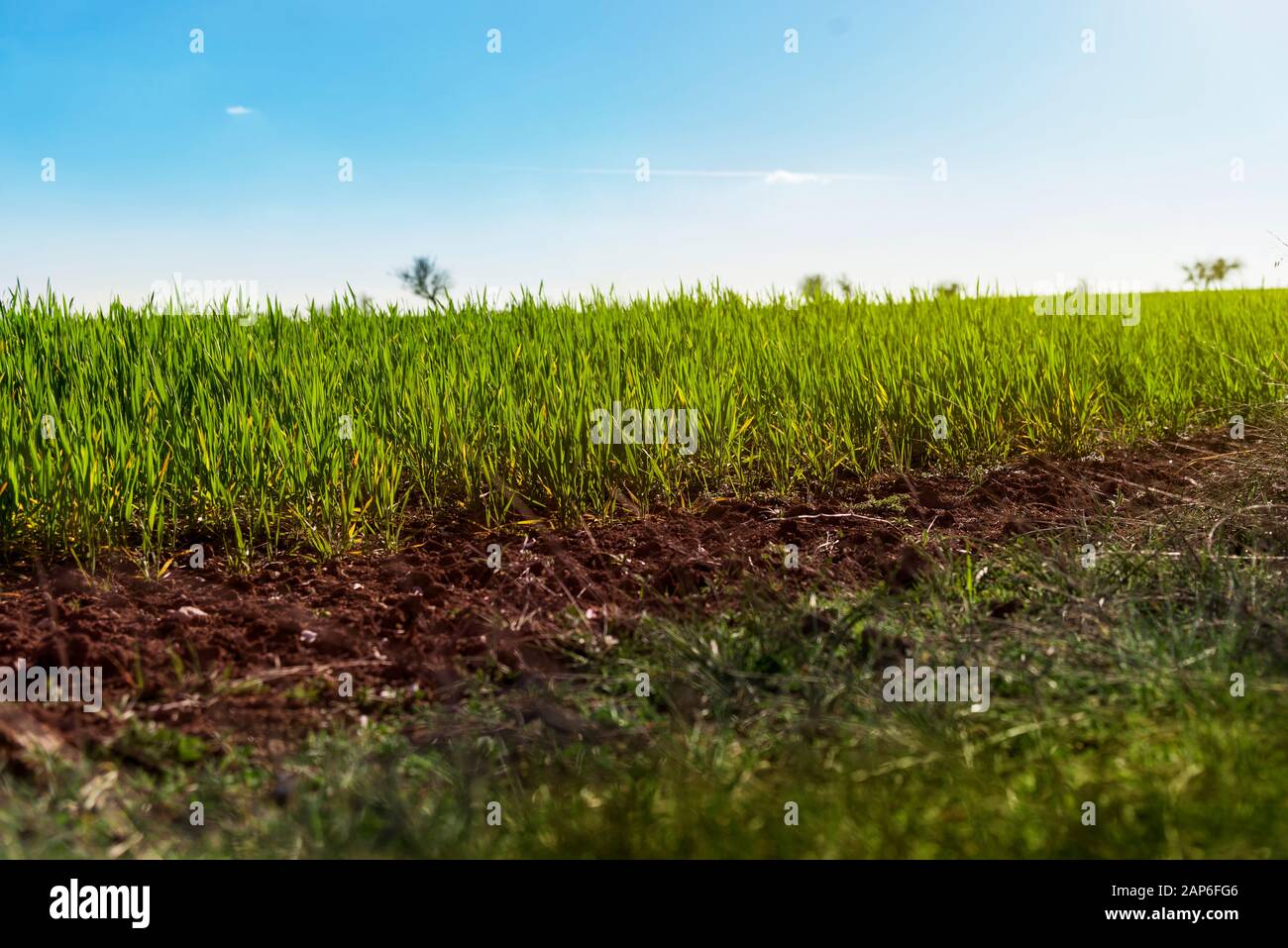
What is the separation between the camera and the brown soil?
8.68ft

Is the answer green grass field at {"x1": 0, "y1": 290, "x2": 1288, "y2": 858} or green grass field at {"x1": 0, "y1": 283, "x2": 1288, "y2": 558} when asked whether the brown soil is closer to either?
green grass field at {"x1": 0, "y1": 290, "x2": 1288, "y2": 858}

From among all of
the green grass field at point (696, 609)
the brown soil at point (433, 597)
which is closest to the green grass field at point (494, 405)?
the green grass field at point (696, 609)

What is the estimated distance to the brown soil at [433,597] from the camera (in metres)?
2.64

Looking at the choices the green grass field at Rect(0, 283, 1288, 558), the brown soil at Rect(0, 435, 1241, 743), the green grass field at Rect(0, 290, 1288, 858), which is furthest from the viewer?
the green grass field at Rect(0, 283, 1288, 558)

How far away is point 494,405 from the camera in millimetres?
4340

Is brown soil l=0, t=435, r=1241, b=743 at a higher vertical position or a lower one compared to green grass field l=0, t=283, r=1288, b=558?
lower

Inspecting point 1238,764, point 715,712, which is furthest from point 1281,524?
point 715,712

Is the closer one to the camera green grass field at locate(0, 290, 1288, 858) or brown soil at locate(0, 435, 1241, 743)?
green grass field at locate(0, 290, 1288, 858)

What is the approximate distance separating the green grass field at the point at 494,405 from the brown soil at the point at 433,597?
0.24 metres

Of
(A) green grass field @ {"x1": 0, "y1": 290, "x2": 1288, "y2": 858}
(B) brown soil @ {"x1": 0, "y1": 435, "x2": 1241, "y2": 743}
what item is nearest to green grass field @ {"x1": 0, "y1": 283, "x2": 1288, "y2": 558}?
(A) green grass field @ {"x1": 0, "y1": 290, "x2": 1288, "y2": 858}

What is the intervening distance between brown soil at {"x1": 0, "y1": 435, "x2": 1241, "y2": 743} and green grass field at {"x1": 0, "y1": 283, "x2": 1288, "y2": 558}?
0.78 feet

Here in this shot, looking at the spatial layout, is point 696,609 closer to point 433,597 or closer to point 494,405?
point 433,597

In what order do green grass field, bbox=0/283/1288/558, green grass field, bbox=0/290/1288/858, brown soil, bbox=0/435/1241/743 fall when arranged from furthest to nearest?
green grass field, bbox=0/283/1288/558 → brown soil, bbox=0/435/1241/743 → green grass field, bbox=0/290/1288/858

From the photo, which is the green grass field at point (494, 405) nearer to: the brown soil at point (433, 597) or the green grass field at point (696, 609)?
the green grass field at point (696, 609)
